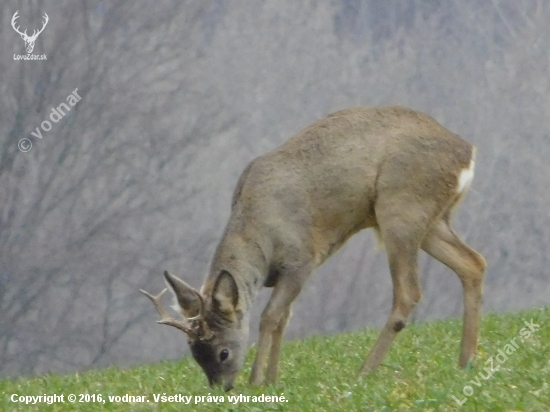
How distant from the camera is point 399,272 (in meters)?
7.84

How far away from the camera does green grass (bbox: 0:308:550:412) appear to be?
5.87 metres

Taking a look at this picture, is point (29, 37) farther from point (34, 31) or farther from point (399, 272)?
point (399, 272)

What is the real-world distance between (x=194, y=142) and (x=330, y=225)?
31.3ft

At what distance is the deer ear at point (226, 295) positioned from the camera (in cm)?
759

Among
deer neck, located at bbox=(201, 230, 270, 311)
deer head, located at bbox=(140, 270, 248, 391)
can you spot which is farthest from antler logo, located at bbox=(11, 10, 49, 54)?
deer head, located at bbox=(140, 270, 248, 391)

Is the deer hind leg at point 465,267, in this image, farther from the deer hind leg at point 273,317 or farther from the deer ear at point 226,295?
the deer ear at point 226,295

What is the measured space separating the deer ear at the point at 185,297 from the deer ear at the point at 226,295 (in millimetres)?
140

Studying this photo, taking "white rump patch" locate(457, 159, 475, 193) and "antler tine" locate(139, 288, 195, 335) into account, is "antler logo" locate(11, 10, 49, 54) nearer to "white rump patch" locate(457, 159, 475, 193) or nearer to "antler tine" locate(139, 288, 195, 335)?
"antler tine" locate(139, 288, 195, 335)

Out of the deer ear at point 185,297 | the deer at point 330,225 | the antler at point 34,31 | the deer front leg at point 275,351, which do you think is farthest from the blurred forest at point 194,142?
the deer ear at point 185,297

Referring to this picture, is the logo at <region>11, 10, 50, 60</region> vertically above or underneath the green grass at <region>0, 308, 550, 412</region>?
above

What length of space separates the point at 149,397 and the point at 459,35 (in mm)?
12545

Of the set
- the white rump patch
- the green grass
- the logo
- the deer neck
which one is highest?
the logo

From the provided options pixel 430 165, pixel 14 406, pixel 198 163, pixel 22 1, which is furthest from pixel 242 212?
pixel 22 1

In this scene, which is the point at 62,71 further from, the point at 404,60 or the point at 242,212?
the point at 242,212
